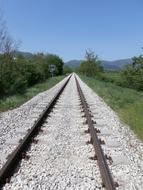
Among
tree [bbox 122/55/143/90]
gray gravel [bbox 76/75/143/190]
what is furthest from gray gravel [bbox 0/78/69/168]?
tree [bbox 122/55/143/90]

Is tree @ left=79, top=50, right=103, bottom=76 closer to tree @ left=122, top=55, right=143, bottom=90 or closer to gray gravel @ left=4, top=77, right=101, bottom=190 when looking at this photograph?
tree @ left=122, top=55, right=143, bottom=90

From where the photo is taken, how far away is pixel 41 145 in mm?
8672

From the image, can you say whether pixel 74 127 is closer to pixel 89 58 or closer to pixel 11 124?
pixel 11 124

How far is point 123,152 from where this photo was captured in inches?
322

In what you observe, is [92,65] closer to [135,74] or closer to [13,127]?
[135,74]

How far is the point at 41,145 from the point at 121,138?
2.39 meters

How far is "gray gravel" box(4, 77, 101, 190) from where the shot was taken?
19.6 ft

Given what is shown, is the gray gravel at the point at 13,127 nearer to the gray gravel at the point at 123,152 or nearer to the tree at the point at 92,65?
the gray gravel at the point at 123,152

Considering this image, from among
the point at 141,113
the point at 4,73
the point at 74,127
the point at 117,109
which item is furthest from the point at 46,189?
the point at 4,73

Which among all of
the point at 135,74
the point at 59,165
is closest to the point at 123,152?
the point at 59,165

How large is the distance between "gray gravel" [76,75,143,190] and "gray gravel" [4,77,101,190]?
1.32 ft

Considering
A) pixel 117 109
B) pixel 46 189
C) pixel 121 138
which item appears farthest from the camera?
pixel 117 109

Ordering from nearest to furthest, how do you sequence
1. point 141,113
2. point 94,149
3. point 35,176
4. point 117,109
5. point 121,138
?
1. point 35,176
2. point 94,149
3. point 121,138
4. point 141,113
5. point 117,109

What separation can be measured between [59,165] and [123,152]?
1.77 metres
